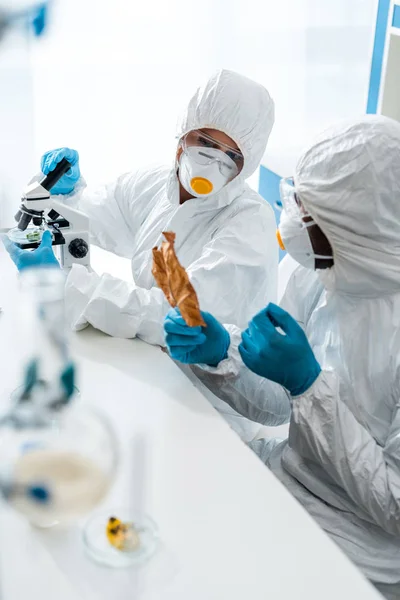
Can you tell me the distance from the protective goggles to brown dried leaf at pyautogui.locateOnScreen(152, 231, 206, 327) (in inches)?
20.0

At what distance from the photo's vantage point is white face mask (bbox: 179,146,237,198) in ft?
5.72

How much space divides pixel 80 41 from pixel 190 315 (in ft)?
6.46

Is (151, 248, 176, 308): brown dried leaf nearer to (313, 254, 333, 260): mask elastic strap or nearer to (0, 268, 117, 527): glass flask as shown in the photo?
(313, 254, 333, 260): mask elastic strap

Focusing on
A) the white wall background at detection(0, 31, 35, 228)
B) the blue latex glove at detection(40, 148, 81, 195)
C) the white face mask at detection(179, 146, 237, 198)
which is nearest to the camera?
the white face mask at detection(179, 146, 237, 198)

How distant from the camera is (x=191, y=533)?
2.96 ft

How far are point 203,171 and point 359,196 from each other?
1.88 feet

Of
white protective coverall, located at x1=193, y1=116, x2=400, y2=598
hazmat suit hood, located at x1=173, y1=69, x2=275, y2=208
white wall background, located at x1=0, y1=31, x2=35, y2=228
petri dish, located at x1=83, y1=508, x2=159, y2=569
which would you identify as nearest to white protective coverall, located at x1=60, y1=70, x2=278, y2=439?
hazmat suit hood, located at x1=173, y1=69, x2=275, y2=208

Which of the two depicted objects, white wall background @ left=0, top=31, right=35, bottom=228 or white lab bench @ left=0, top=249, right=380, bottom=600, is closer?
white lab bench @ left=0, top=249, right=380, bottom=600

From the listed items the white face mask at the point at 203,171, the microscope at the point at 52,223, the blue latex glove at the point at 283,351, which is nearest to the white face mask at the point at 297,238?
the blue latex glove at the point at 283,351

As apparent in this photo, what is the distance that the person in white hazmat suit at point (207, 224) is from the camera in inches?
58.4

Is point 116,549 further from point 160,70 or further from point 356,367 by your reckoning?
point 160,70

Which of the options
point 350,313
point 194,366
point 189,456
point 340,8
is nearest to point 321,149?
point 350,313

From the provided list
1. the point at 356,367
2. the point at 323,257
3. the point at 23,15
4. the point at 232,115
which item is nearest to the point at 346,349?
the point at 356,367

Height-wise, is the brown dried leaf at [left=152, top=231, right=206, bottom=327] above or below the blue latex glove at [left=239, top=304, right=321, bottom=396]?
above
